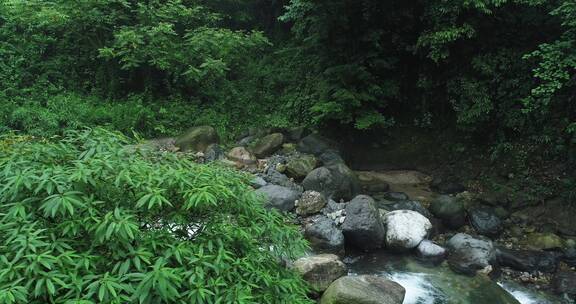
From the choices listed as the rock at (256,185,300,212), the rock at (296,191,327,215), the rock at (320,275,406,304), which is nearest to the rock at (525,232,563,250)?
the rock at (320,275,406,304)

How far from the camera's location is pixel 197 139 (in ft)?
41.4

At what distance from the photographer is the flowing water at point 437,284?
7.58 metres

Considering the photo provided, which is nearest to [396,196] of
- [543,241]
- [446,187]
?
[446,187]

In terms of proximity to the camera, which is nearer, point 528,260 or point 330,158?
point 528,260

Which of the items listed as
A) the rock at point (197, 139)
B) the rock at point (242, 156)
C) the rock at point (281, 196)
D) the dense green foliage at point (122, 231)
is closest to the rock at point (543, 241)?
the rock at point (281, 196)

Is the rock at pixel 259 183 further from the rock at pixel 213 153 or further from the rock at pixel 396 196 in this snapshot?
the rock at pixel 396 196

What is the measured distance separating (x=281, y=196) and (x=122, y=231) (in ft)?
23.9

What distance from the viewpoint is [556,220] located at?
9805 millimetres

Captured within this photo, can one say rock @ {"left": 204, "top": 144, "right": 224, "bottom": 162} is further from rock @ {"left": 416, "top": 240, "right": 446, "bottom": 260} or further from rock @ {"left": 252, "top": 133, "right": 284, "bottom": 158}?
rock @ {"left": 416, "top": 240, "right": 446, "bottom": 260}

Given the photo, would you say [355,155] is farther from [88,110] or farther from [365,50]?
[88,110]

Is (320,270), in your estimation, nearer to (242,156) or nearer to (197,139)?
(242,156)

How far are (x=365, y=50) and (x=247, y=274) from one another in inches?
410

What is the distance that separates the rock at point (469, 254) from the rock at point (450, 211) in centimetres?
89

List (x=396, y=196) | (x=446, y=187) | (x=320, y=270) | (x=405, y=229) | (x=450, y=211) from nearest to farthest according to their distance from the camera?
1. (x=320, y=270)
2. (x=405, y=229)
3. (x=450, y=211)
4. (x=396, y=196)
5. (x=446, y=187)
